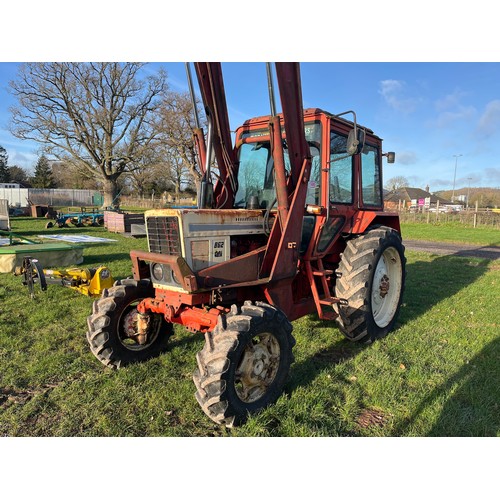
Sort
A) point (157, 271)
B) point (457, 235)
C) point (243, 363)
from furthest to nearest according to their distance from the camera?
1. point (457, 235)
2. point (157, 271)
3. point (243, 363)

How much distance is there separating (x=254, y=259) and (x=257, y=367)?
3.44 feet

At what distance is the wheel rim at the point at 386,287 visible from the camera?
5.08m

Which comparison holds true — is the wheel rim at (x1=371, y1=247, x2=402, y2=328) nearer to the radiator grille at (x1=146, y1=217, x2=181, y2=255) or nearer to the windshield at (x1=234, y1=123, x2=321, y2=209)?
the windshield at (x1=234, y1=123, x2=321, y2=209)

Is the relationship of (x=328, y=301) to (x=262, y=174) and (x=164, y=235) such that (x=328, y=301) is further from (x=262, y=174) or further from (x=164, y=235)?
(x=164, y=235)

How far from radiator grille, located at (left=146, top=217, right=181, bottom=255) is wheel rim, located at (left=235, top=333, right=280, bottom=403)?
Result: 3.46 ft

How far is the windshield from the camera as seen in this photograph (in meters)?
4.24

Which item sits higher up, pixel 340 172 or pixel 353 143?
pixel 353 143

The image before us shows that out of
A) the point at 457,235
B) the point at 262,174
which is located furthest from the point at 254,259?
the point at 457,235

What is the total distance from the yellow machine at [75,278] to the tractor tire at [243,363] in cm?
305

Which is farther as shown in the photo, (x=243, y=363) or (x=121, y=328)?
(x=121, y=328)

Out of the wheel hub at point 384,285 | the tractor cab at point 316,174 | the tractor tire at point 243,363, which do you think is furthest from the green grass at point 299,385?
the tractor cab at point 316,174

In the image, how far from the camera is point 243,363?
3.06m

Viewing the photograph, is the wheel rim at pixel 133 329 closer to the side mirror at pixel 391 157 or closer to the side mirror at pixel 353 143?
the side mirror at pixel 353 143

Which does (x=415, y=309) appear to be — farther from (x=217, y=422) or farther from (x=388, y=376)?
(x=217, y=422)
